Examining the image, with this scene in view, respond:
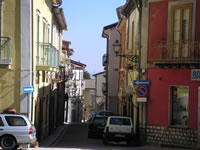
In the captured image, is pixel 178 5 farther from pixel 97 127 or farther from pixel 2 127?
pixel 97 127

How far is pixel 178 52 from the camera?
63.3 feet

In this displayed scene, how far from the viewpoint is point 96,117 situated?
2770cm

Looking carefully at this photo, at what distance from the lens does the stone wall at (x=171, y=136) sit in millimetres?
19375

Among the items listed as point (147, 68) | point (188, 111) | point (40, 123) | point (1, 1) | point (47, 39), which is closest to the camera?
point (1, 1)

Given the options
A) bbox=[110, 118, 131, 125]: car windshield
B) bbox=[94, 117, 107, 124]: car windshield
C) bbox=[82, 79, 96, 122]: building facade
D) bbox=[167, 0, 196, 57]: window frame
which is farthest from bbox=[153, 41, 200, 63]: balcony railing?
bbox=[82, 79, 96, 122]: building facade

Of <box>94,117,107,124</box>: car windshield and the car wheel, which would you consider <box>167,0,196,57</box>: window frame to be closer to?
the car wheel

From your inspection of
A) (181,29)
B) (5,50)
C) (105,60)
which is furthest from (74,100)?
(5,50)

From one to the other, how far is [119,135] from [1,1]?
28.6 ft

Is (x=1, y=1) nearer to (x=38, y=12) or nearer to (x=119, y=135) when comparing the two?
(x=38, y=12)

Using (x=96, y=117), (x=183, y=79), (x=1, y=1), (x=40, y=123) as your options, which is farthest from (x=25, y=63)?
(x=96, y=117)

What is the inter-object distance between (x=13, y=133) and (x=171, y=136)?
7.70 m

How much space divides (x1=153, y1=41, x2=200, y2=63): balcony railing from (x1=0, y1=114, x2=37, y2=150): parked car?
6.84 m

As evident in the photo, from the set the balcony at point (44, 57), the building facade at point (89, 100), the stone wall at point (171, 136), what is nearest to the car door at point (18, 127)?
the balcony at point (44, 57)

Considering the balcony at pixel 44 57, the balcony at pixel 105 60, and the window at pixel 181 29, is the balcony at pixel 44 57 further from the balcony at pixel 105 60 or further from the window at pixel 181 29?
the balcony at pixel 105 60
